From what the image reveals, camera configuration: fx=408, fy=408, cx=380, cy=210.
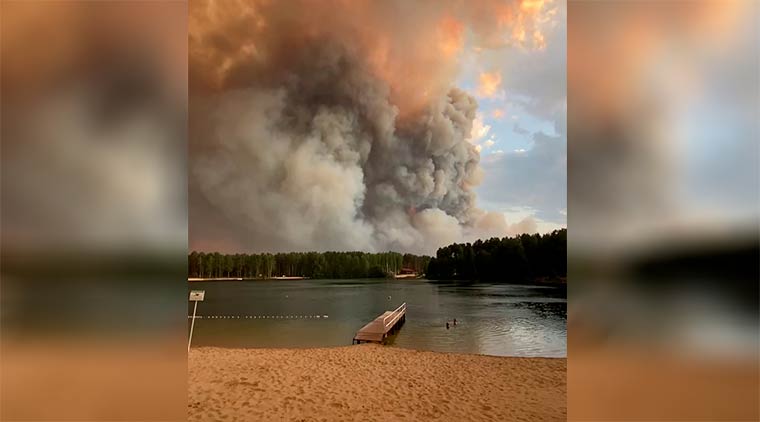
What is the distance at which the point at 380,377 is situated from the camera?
4.40 metres

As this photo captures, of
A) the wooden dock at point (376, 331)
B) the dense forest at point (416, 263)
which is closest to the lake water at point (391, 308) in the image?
the wooden dock at point (376, 331)

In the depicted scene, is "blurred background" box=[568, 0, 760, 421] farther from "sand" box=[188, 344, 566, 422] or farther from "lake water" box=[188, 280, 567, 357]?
"lake water" box=[188, 280, 567, 357]

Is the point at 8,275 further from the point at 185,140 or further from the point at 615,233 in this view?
the point at 615,233

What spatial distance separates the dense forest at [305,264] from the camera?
1162 cm

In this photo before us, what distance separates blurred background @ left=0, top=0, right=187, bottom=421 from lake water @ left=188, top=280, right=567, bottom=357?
22.2 ft

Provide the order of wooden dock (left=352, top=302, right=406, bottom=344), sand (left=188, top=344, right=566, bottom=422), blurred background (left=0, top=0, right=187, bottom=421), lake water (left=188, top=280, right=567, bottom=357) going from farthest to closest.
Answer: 1. lake water (left=188, top=280, right=567, bottom=357)
2. wooden dock (left=352, top=302, right=406, bottom=344)
3. sand (left=188, top=344, right=566, bottom=422)
4. blurred background (left=0, top=0, right=187, bottom=421)

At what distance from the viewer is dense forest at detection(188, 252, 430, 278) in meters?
11.6

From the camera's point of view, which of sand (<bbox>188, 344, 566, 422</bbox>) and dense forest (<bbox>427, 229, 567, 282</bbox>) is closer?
sand (<bbox>188, 344, 566, 422</bbox>)

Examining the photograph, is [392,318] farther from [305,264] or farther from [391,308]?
[305,264]

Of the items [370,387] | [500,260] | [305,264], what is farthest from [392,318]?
[370,387]

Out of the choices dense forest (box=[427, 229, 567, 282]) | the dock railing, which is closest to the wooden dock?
the dock railing

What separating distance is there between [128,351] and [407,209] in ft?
33.4

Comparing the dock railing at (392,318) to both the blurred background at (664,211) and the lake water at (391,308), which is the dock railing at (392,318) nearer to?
the lake water at (391,308)

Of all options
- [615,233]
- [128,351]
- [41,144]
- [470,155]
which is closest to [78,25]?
[41,144]
